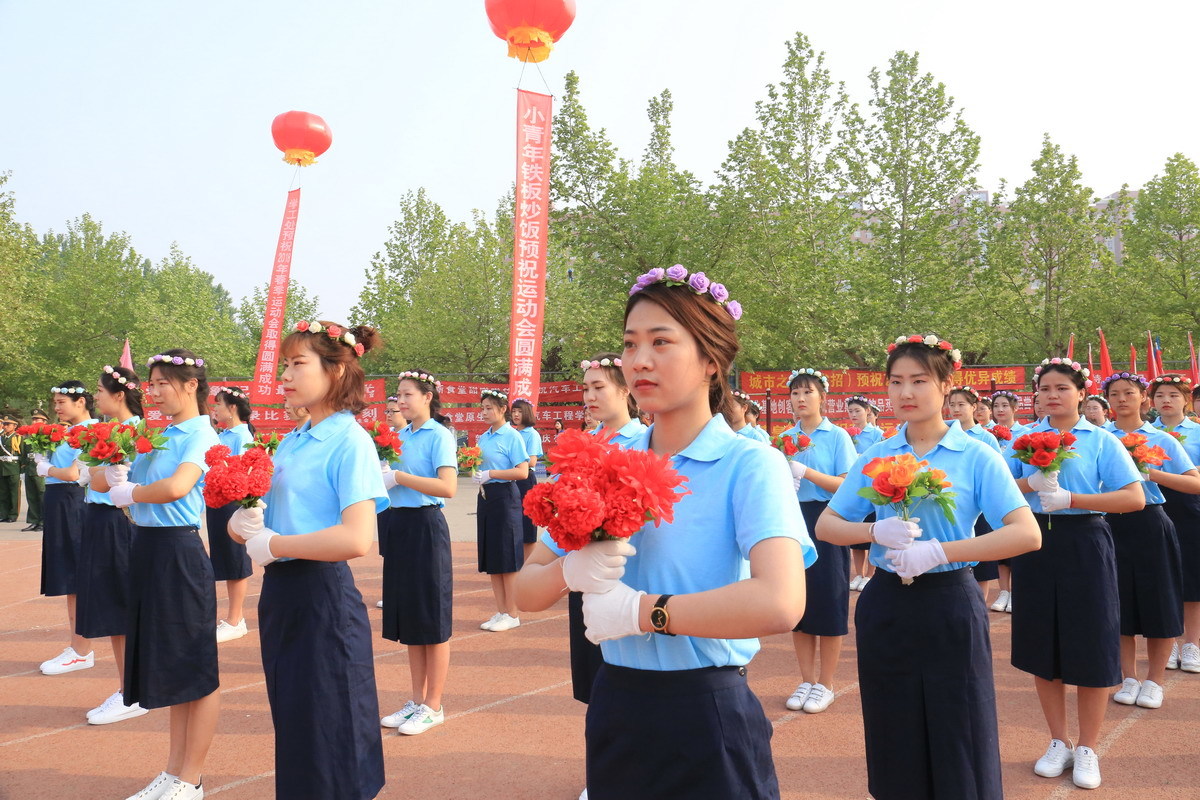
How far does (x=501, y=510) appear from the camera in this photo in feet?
28.0

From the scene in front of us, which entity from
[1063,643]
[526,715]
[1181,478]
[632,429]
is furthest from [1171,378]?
[526,715]

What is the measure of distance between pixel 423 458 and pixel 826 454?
3013 mm

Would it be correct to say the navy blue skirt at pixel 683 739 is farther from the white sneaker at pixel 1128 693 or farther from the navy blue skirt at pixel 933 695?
the white sneaker at pixel 1128 693

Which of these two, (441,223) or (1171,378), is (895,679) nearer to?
(1171,378)

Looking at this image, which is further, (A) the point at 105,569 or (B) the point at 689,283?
(A) the point at 105,569

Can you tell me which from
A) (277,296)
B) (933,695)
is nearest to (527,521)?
(933,695)

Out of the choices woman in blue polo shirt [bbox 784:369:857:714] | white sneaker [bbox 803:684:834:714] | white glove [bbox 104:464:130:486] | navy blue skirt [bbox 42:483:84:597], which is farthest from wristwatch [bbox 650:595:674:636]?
navy blue skirt [bbox 42:483:84:597]

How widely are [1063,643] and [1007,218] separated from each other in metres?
22.0

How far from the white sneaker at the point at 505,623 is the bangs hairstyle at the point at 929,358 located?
535 centimetres

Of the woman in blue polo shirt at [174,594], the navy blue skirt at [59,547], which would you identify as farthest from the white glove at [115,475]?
the navy blue skirt at [59,547]

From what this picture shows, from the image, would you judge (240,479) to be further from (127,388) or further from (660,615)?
(127,388)

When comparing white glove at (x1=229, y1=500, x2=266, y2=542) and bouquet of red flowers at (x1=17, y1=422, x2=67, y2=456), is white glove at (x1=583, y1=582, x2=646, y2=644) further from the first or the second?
bouquet of red flowers at (x1=17, y1=422, x2=67, y2=456)

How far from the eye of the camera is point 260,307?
A: 41.7 metres

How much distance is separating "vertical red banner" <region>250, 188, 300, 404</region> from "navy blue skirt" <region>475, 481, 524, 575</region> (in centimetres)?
1305
